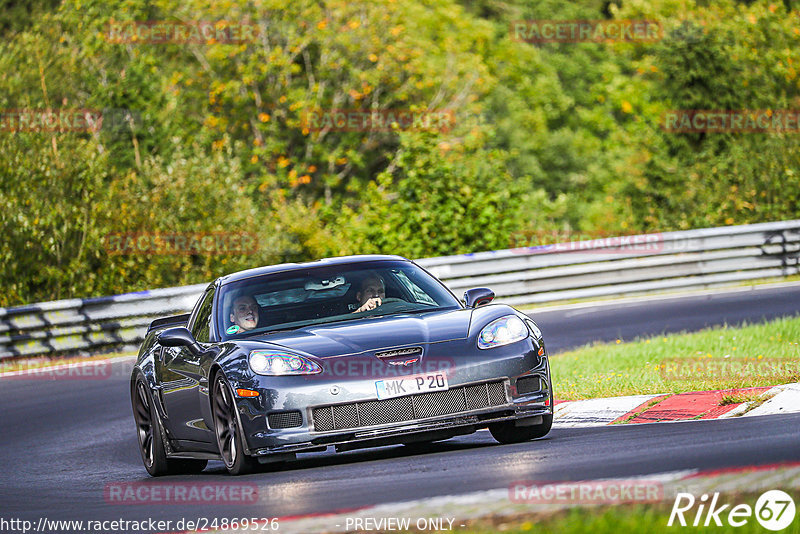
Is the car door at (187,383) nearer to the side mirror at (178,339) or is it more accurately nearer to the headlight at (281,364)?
the side mirror at (178,339)

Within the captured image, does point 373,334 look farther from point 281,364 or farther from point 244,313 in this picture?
point 244,313

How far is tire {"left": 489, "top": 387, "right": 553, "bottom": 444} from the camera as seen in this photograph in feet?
29.5

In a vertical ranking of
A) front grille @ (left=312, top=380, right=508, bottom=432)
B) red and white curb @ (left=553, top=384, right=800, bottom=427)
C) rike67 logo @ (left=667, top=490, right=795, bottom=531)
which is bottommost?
red and white curb @ (left=553, top=384, right=800, bottom=427)

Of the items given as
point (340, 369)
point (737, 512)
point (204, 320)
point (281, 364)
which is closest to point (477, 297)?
point (340, 369)

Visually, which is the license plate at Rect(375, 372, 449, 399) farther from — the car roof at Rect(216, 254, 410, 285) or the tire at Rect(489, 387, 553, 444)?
Answer: the car roof at Rect(216, 254, 410, 285)

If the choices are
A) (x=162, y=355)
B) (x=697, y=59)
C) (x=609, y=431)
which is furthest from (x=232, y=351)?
(x=697, y=59)

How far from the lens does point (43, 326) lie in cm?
1933

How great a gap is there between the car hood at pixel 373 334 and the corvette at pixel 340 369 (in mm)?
11

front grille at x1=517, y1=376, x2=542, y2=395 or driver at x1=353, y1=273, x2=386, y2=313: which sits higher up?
driver at x1=353, y1=273, x2=386, y2=313

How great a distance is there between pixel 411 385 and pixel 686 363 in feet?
14.7

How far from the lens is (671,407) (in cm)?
995

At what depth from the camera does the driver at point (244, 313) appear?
9211 mm

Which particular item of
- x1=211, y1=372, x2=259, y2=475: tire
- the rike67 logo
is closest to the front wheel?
x1=211, y1=372, x2=259, y2=475: tire

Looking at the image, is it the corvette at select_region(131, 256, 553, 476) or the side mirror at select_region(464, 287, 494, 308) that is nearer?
the corvette at select_region(131, 256, 553, 476)
